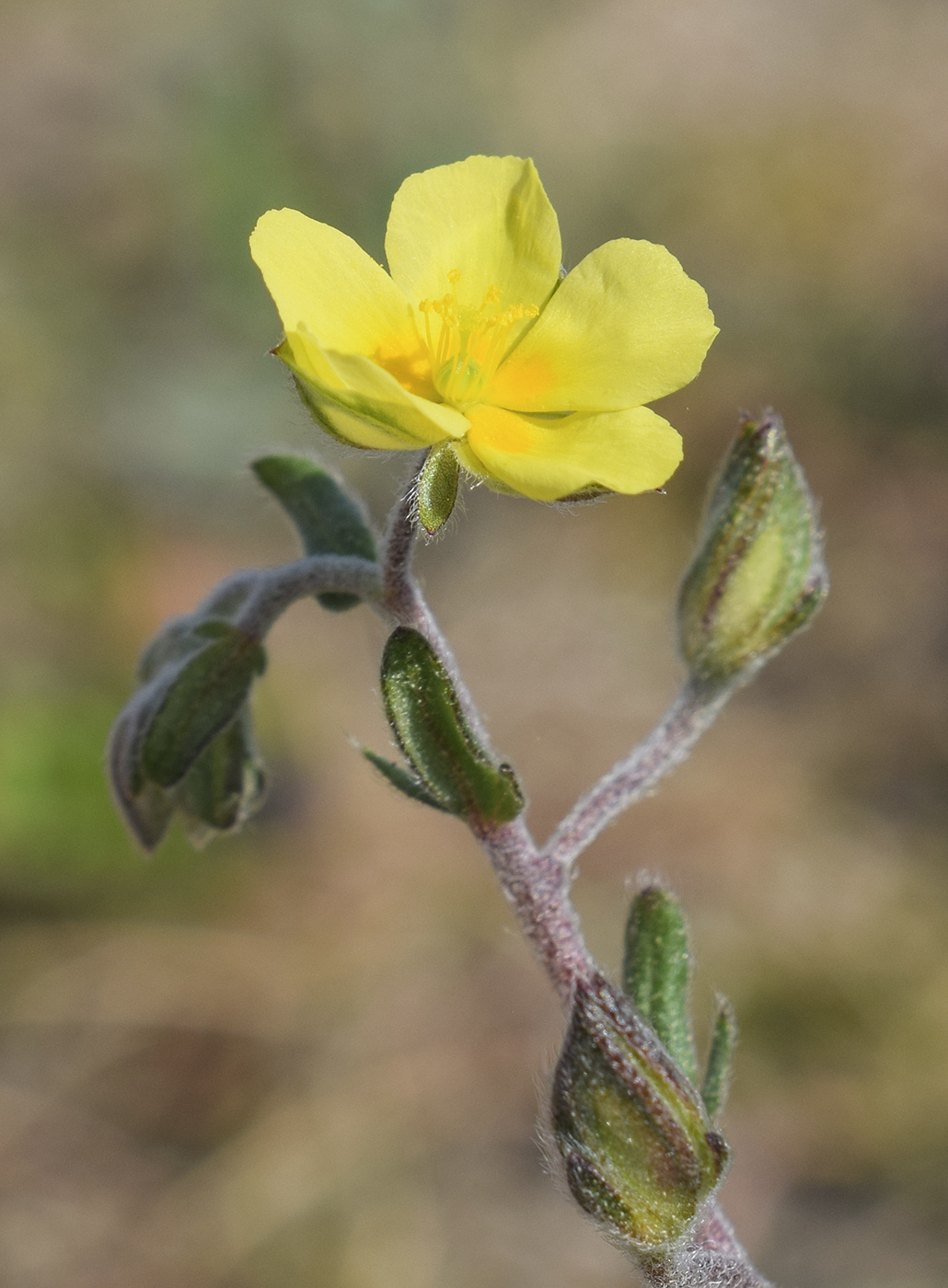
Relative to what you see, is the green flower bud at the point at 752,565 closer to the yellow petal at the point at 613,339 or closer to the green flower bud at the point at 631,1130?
→ the yellow petal at the point at 613,339

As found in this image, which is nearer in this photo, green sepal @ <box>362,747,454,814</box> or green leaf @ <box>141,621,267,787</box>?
green sepal @ <box>362,747,454,814</box>

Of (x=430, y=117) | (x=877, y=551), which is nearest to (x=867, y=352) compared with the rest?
(x=877, y=551)

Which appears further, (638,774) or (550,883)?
(638,774)

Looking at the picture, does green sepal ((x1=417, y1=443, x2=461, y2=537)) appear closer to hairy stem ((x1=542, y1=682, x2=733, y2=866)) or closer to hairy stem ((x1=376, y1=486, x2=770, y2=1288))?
hairy stem ((x1=376, y1=486, x2=770, y2=1288))

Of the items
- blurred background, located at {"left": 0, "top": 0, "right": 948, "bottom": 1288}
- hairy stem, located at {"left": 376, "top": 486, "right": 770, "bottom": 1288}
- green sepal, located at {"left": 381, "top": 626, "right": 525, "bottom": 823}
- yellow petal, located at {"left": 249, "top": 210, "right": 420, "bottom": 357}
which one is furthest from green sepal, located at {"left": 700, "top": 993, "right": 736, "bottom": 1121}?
yellow petal, located at {"left": 249, "top": 210, "right": 420, "bottom": 357}

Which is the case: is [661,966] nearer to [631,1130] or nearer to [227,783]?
[631,1130]

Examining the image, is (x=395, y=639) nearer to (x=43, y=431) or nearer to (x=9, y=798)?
(x=9, y=798)

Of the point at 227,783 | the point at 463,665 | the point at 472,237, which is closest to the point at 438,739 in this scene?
the point at 227,783
